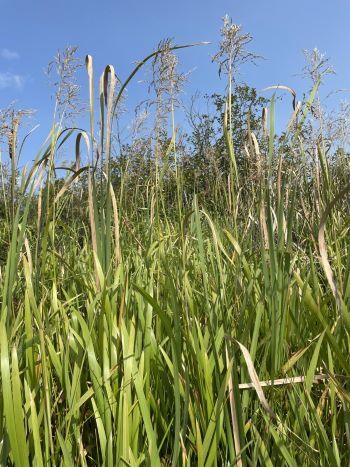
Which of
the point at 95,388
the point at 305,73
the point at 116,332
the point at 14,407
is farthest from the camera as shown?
the point at 305,73

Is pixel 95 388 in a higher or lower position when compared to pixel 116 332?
lower

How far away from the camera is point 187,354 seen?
1.14m

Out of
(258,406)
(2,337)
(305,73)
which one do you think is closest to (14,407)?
(2,337)

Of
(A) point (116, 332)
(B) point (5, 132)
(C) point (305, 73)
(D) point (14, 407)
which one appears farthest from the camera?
(C) point (305, 73)

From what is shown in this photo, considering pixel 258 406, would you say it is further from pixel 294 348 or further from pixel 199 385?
pixel 294 348

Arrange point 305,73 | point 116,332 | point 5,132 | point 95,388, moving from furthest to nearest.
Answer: point 305,73 < point 5,132 < point 116,332 < point 95,388

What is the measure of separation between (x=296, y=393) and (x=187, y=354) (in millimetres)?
291

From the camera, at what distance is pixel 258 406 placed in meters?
1.05

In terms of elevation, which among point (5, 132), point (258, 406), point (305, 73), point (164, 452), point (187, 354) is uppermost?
point (305, 73)

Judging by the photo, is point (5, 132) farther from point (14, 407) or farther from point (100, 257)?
point (14, 407)

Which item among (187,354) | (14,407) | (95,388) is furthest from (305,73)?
(14,407)

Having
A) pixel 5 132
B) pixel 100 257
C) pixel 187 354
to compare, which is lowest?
pixel 187 354

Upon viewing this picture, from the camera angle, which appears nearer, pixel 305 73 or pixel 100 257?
pixel 100 257

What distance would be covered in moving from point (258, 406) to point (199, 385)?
6.0 inches
